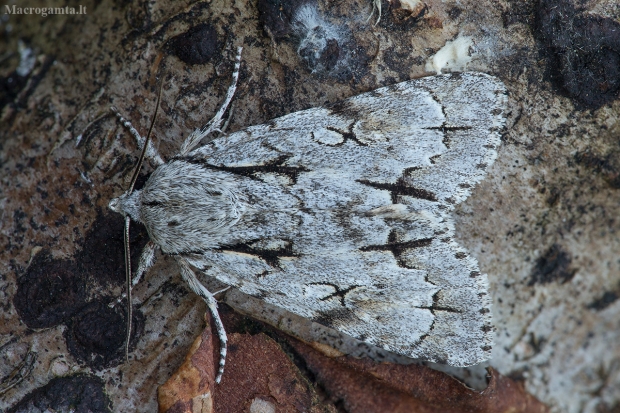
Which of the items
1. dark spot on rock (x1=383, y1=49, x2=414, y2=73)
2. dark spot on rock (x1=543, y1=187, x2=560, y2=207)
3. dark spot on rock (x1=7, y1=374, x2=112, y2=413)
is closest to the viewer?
dark spot on rock (x1=7, y1=374, x2=112, y2=413)

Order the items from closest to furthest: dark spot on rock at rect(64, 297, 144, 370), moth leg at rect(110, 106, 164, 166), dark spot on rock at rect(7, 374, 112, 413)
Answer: dark spot on rock at rect(7, 374, 112, 413)
dark spot on rock at rect(64, 297, 144, 370)
moth leg at rect(110, 106, 164, 166)

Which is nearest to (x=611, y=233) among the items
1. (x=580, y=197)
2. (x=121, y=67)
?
(x=580, y=197)

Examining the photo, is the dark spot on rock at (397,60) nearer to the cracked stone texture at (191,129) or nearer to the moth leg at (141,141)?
the cracked stone texture at (191,129)

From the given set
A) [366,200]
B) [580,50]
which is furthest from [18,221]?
[580,50]

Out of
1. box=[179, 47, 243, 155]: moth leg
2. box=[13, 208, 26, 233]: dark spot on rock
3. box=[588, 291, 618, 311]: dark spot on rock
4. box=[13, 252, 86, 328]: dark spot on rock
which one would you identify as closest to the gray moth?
box=[179, 47, 243, 155]: moth leg

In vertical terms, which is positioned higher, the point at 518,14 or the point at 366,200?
the point at 518,14

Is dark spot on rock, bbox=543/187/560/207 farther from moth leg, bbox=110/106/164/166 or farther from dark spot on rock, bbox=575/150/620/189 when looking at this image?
moth leg, bbox=110/106/164/166

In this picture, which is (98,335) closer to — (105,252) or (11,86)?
(105,252)
